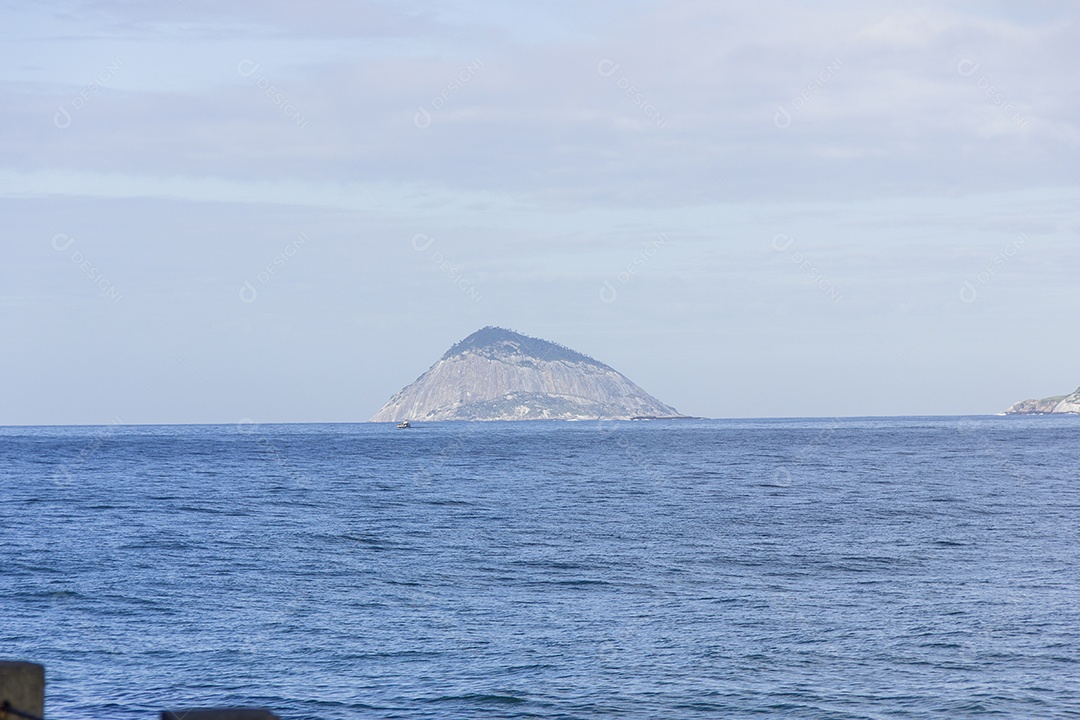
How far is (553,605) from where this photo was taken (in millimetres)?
31500

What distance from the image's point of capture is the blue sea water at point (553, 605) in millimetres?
22266

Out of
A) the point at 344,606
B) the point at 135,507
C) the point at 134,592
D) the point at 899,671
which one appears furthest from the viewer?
Result: the point at 135,507

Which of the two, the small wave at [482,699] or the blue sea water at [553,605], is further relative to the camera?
the blue sea water at [553,605]

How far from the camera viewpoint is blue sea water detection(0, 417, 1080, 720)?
22.3m

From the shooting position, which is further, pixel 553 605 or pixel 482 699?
pixel 553 605

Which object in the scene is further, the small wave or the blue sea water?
the blue sea water

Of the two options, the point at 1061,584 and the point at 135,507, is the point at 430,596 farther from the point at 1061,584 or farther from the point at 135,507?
the point at 135,507

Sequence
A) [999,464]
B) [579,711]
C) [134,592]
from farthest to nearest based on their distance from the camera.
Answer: [999,464], [134,592], [579,711]

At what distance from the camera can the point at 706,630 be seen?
2780 cm

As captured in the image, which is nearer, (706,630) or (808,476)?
(706,630)

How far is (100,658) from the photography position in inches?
1000

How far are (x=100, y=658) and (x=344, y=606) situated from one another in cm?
799

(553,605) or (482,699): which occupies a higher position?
(553,605)

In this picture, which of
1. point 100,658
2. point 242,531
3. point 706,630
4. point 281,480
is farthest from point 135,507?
point 706,630
